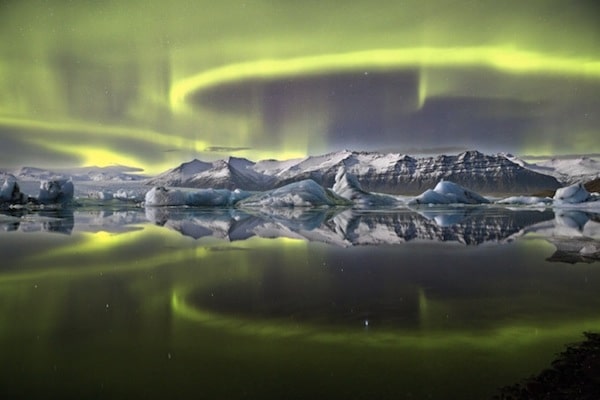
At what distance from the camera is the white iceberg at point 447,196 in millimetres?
83875

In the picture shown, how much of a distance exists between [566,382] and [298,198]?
220ft

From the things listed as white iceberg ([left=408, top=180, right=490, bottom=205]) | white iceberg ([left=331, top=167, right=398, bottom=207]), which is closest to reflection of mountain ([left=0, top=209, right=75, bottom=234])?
white iceberg ([left=331, top=167, right=398, bottom=207])

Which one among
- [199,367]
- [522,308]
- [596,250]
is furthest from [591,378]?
[596,250]

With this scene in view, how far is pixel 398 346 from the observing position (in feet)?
23.4

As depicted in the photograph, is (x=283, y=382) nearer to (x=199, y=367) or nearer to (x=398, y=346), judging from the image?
(x=199, y=367)

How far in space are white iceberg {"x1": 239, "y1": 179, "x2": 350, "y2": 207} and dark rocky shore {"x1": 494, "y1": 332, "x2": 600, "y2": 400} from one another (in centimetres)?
6554

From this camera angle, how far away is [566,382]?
18.9 feet

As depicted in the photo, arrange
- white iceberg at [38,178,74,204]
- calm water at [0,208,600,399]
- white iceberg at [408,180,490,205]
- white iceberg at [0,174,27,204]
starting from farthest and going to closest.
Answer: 1. white iceberg at [408,180,490,205]
2. white iceberg at [38,178,74,204]
3. white iceberg at [0,174,27,204]
4. calm water at [0,208,600,399]

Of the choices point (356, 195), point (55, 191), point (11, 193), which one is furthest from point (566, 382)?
point (356, 195)

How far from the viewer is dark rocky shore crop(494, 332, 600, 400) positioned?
214 inches

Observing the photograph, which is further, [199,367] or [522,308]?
[522,308]

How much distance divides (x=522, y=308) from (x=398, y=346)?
388 cm

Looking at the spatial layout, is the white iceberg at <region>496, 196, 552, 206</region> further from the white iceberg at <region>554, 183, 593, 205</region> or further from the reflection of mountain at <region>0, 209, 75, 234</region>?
the reflection of mountain at <region>0, 209, 75, 234</region>

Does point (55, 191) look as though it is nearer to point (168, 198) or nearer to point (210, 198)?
point (168, 198)
